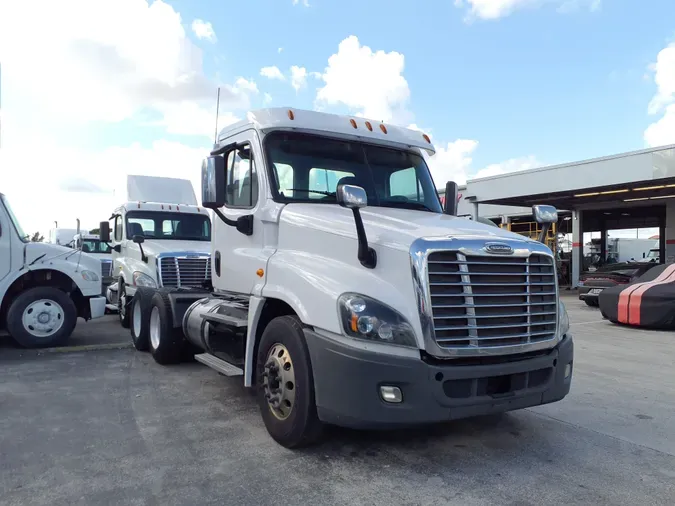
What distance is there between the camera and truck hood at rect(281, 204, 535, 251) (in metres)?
3.84

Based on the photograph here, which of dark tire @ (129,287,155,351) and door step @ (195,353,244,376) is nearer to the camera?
door step @ (195,353,244,376)

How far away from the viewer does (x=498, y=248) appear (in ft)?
12.5

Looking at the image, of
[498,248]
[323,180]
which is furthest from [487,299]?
[323,180]

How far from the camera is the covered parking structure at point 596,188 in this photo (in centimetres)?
1753

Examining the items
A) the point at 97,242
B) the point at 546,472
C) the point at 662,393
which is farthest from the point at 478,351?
the point at 97,242

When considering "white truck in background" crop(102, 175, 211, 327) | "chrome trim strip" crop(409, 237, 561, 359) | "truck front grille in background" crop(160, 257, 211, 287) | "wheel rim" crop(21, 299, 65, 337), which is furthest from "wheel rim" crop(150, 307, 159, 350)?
"chrome trim strip" crop(409, 237, 561, 359)

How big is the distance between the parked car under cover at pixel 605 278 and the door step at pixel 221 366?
43.4ft

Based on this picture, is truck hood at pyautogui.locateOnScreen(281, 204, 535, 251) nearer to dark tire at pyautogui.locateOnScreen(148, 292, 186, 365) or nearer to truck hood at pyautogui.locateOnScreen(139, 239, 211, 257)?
dark tire at pyautogui.locateOnScreen(148, 292, 186, 365)

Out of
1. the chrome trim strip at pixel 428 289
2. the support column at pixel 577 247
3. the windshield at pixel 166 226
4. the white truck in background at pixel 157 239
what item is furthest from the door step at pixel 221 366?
the support column at pixel 577 247

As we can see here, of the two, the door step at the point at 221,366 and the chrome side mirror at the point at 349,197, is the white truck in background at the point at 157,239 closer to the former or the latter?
the door step at the point at 221,366

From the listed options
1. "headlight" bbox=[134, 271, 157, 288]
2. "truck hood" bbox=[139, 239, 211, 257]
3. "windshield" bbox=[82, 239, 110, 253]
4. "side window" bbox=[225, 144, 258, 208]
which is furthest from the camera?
"windshield" bbox=[82, 239, 110, 253]

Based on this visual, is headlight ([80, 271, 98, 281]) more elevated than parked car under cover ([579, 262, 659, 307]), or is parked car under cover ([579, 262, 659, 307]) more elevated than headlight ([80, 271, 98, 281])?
headlight ([80, 271, 98, 281])

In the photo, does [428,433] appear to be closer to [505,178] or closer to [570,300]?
[570,300]

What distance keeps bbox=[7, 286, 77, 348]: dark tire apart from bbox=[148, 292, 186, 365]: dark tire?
6.84 ft
